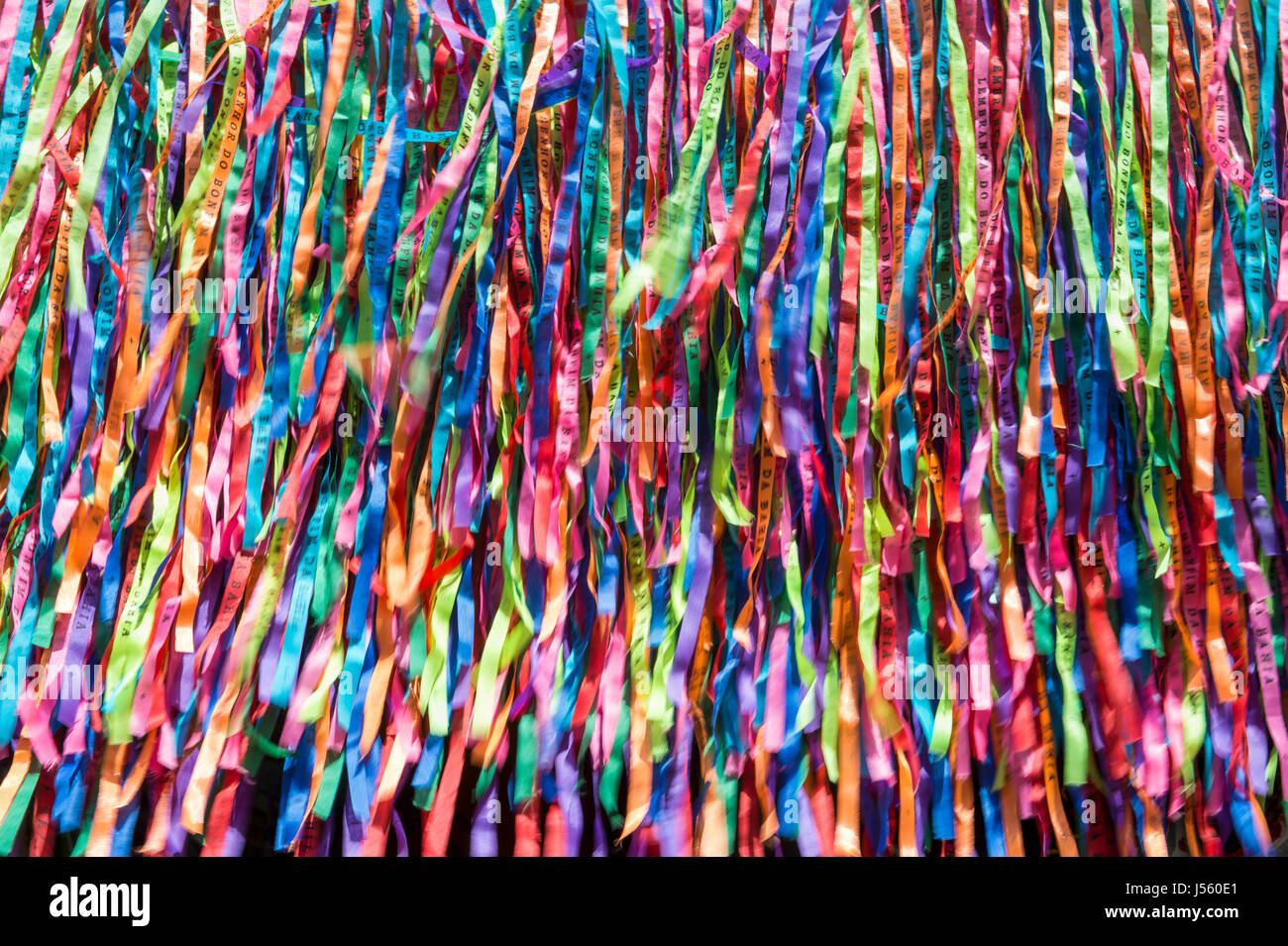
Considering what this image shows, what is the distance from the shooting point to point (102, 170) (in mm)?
708

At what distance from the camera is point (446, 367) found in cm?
70

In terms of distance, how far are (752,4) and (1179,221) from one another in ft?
1.31

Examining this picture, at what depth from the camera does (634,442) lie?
70 centimetres

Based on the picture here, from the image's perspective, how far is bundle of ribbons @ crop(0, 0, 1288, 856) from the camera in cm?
69

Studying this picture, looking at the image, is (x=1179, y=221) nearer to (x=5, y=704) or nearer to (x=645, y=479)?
(x=645, y=479)

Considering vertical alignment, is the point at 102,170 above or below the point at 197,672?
above

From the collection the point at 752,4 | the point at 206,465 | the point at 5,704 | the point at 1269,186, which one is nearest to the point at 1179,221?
the point at 1269,186

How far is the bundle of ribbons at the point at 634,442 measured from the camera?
0.69 metres

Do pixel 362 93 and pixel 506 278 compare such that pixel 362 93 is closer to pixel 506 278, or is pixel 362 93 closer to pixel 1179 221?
pixel 506 278
